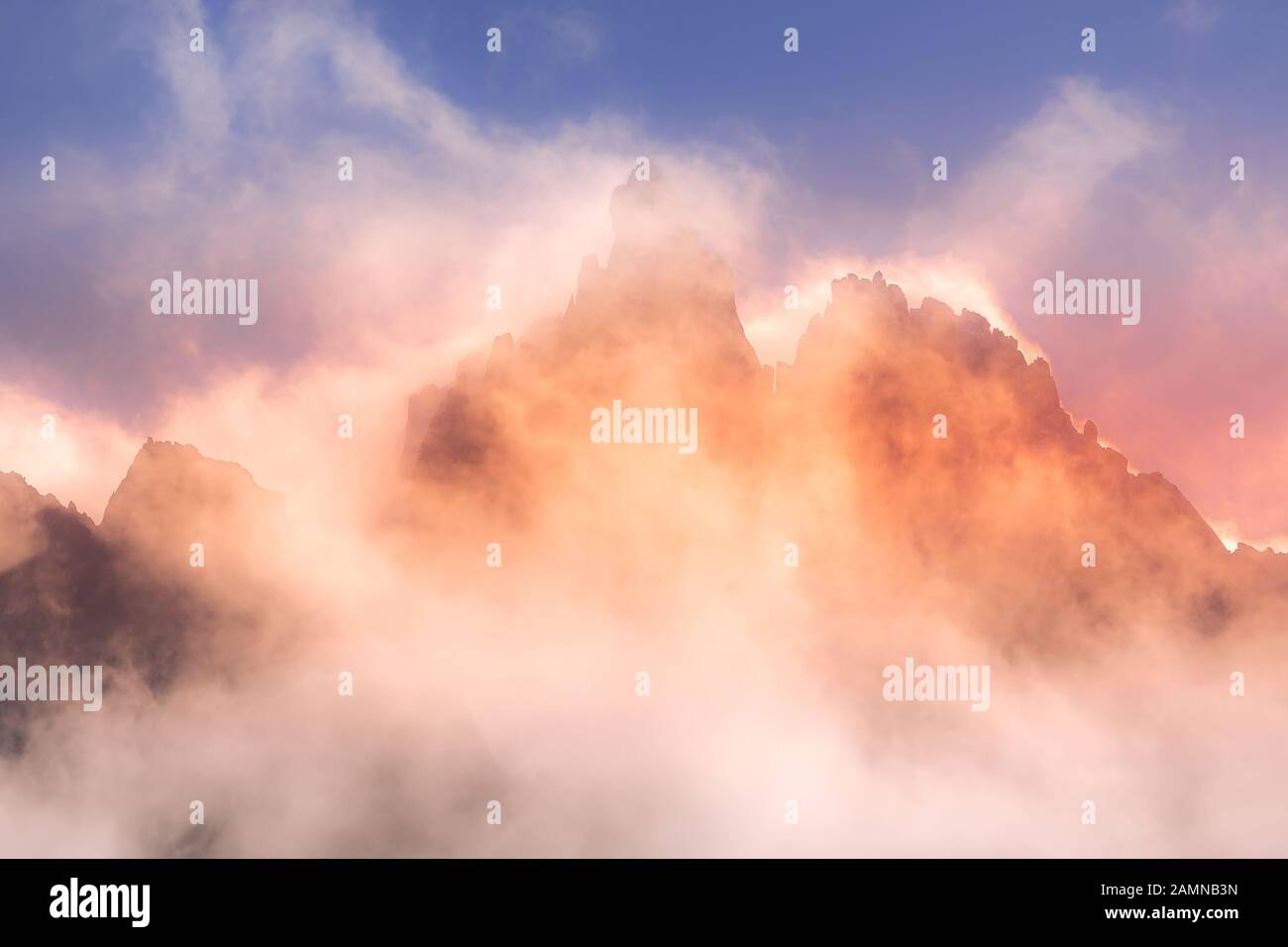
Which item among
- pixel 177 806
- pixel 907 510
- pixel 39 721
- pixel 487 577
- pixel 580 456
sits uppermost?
pixel 580 456

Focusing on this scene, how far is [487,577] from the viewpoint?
81750mm

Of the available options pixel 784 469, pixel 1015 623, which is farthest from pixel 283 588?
pixel 1015 623

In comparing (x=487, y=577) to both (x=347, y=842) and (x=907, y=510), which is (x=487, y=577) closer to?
(x=347, y=842)

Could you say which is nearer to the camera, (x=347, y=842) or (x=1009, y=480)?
(x=347, y=842)

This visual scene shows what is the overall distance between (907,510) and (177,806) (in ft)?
303

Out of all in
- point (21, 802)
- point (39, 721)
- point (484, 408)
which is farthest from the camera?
point (484, 408)

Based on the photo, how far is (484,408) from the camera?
103312mm

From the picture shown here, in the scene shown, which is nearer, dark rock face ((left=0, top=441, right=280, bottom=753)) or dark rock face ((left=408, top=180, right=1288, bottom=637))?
dark rock face ((left=408, top=180, right=1288, bottom=637))

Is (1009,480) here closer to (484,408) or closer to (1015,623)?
(1015,623)

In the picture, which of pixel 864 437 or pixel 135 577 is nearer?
pixel 864 437

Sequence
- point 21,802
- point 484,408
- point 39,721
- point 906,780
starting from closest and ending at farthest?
1. point 906,780
2. point 21,802
3. point 39,721
4. point 484,408

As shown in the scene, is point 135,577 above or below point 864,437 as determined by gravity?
below

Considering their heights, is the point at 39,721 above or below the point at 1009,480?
below

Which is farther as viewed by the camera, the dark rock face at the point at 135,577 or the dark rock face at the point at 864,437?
the dark rock face at the point at 135,577
